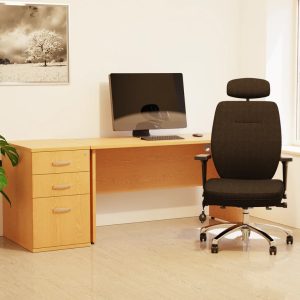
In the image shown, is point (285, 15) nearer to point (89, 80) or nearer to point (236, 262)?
point (89, 80)

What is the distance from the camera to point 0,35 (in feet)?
17.7

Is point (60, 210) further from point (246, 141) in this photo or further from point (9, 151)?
point (246, 141)

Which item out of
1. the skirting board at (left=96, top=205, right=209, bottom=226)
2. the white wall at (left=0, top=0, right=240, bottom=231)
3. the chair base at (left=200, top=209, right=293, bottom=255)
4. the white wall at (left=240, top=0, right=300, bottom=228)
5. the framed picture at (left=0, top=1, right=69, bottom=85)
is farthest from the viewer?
the white wall at (left=240, top=0, right=300, bottom=228)

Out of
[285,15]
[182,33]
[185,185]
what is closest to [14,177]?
[185,185]

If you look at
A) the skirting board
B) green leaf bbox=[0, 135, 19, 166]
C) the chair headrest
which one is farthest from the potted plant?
the chair headrest

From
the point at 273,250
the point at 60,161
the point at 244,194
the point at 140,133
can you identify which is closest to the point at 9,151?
the point at 60,161

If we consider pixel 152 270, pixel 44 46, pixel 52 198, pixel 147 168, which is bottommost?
pixel 152 270

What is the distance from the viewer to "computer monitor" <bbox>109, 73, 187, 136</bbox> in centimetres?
568

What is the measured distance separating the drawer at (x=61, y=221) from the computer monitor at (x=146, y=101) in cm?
86

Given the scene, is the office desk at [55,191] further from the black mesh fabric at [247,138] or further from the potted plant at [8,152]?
the black mesh fabric at [247,138]

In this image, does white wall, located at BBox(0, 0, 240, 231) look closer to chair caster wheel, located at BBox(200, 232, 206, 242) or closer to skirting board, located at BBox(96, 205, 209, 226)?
skirting board, located at BBox(96, 205, 209, 226)

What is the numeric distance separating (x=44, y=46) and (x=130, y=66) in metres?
0.81

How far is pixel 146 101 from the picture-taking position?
5789 millimetres

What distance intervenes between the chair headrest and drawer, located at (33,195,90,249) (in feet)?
4.47
